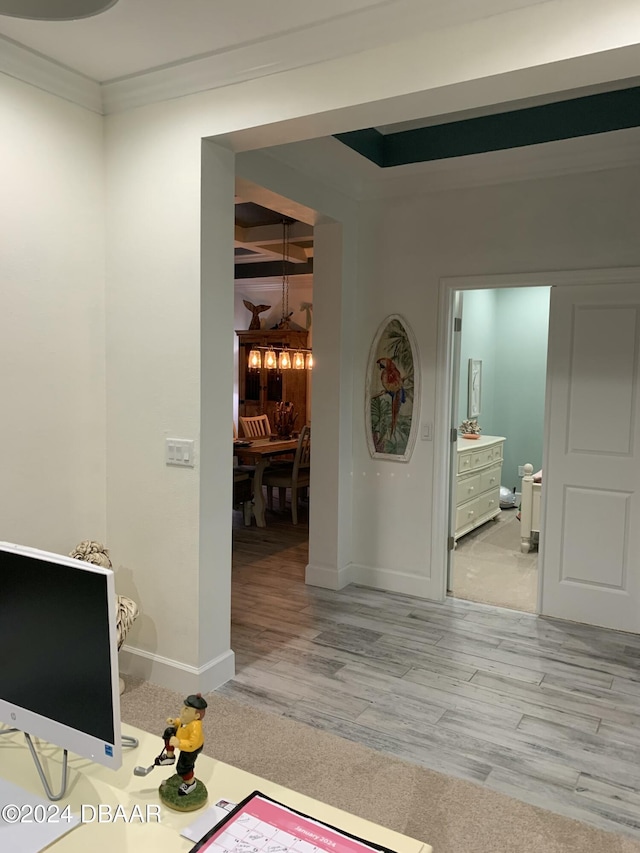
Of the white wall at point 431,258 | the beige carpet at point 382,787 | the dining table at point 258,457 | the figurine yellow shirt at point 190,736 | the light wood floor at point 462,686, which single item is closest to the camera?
the figurine yellow shirt at point 190,736

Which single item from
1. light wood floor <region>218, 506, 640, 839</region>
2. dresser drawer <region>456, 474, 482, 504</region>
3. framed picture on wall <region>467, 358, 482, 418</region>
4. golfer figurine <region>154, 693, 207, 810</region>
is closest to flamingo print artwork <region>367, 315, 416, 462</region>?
light wood floor <region>218, 506, 640, 839</region>

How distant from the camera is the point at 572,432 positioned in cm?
391

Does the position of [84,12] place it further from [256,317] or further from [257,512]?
[256,317]

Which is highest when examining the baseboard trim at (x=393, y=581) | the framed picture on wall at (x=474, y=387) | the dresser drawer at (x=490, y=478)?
the framed picture on wall at (x=474, y=387)

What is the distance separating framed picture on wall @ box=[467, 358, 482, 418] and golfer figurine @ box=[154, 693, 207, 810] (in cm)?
619

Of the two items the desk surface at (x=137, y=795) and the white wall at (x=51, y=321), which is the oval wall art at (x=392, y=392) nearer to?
the white wall at (x=51, y=321)

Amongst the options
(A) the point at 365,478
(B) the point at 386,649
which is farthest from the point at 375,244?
(B) the point at 386,649

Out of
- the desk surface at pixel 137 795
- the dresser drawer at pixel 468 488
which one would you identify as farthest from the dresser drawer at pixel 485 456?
the desk surface at pixel 137 795

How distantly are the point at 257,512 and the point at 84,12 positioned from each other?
5.26 meters

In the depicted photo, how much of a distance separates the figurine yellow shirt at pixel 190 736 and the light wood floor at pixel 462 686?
158cm

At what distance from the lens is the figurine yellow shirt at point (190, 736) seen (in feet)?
4.10

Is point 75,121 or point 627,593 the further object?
point 627,593

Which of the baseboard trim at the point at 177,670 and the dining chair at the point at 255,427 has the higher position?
the dining chair at the point at 255,427

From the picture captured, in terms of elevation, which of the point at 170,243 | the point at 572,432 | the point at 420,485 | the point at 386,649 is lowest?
the point at 386,649
